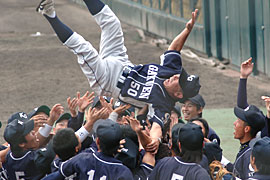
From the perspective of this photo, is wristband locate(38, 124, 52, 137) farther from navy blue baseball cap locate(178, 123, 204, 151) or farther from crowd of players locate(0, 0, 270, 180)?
navy blue baseball cap locate(178, 123, 204, 151)

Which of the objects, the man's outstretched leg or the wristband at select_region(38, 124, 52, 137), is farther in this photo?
the man's outstretched leg

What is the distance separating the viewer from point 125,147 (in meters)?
4.15

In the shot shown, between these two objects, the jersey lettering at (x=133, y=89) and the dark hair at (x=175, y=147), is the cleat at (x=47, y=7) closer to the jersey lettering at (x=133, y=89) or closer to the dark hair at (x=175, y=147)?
the jersey lettering at (x=133, y=89)

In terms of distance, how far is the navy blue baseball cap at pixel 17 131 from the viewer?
4.41 meters

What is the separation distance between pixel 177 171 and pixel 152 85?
Result: 1.70 metres

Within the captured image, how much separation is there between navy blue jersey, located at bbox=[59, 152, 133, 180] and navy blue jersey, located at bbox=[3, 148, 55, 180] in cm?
53

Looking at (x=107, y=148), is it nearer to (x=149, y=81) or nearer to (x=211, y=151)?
(x=211, y=151)

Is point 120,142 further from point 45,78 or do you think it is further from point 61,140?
point 45,78

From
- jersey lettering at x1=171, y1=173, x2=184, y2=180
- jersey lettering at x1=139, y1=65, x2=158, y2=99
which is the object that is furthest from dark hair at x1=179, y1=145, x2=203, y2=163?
jersey lettering at x1=139, y1=65, x2=158, y2=99

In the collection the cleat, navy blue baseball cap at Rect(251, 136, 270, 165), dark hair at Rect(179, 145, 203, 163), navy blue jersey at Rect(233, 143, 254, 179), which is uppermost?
the cleat

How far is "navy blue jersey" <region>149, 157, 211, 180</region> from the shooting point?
3656mm

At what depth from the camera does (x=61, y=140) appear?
13.2 ft

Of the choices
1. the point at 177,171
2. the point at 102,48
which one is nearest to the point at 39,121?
the point at 102,48

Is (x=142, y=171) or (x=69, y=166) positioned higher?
(x=69, y=166)
